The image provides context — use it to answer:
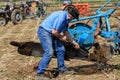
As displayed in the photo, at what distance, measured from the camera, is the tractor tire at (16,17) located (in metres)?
18.1

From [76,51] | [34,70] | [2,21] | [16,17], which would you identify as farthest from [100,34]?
[16,17]

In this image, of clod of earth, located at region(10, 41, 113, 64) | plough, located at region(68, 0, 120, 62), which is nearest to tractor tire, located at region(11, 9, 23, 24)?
clod of earth, located at region(10, 41, 113, 64)

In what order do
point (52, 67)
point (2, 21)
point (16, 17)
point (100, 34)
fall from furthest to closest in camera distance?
point (16, 17)
point (2, 21)
point (100, 34)
point (52, 67)

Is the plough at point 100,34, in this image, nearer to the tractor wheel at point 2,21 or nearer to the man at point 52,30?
the man at point 52,30

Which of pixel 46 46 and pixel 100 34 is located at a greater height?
pixel 46 46

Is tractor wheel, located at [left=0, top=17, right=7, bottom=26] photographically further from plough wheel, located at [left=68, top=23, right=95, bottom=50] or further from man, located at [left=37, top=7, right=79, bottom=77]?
man, located at [left=37, top=7, right=79, bottom=77]

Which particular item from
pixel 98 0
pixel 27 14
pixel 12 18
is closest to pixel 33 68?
pixel 12 18

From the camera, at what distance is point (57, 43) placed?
7.18 meters

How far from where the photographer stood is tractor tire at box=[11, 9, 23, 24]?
59.4ft

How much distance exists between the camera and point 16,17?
722 inches

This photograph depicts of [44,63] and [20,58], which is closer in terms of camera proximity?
[44,63]

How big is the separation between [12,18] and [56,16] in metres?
Result: 11.4

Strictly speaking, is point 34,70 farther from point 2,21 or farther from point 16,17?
point 16,17

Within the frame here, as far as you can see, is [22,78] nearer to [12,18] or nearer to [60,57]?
[60,57]
